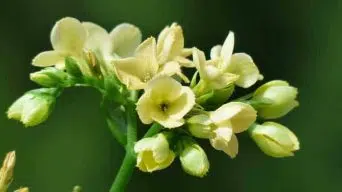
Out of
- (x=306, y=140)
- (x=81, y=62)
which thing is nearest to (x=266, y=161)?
(x=306, y=140)

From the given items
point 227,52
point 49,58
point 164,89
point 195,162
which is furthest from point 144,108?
point 49,58

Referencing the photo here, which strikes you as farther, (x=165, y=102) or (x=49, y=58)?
(x=49, y=58)

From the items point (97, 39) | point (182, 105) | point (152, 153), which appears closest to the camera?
point (152, 153)

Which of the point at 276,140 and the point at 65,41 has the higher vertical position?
the point at 65,41

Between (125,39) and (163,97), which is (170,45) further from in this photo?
(125,39)

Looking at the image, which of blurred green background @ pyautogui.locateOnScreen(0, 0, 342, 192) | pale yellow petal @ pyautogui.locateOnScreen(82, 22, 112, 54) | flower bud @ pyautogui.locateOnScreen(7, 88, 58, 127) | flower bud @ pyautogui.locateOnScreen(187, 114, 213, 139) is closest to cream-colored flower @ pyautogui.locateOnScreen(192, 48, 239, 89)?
flower bud @ pyautogui.locateOnScreen(187, 114, 213, 139)

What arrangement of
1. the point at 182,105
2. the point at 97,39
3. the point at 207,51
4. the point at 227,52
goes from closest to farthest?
the point at 182,105
the point at 227,52
the point at 97,39
the point at 207,51
